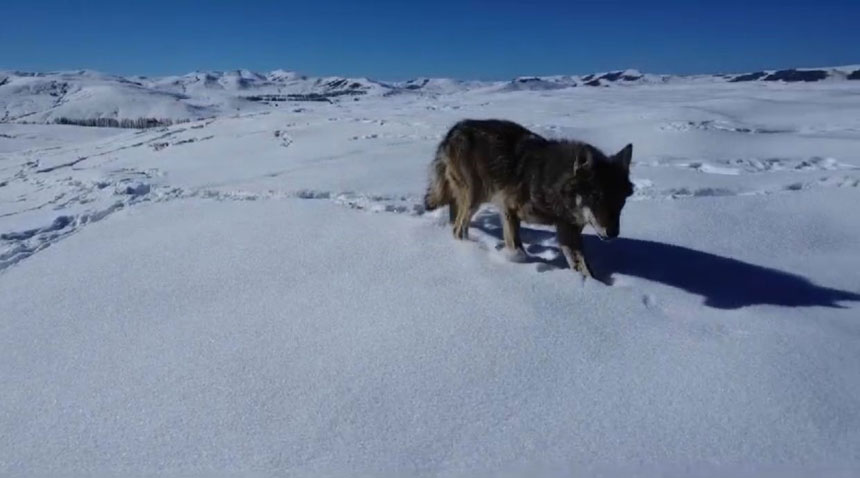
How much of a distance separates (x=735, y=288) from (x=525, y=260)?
6.68 feet

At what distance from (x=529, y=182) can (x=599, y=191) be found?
0.97 metres

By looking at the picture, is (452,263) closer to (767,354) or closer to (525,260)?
(525,260)

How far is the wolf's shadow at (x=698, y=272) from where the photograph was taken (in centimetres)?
532

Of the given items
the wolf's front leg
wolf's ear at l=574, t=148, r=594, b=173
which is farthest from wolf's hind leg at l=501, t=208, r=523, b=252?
wolf's ear at l=574, t=148, r=594, b=173

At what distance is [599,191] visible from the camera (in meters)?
5.54

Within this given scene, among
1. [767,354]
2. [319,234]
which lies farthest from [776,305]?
[319,234]

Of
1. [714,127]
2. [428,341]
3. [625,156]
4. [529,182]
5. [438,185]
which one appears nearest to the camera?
[428,341]

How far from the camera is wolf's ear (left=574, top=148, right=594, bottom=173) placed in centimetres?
555

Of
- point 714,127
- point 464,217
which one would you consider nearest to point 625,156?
point 464,217

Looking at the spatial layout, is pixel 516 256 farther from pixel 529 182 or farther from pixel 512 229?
pixel 529 182

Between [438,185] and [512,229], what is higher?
[438,185]

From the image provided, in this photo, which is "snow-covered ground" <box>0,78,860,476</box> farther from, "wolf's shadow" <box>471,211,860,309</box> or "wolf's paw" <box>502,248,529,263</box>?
"wolf's paw" <box>502,248,529,263</box>

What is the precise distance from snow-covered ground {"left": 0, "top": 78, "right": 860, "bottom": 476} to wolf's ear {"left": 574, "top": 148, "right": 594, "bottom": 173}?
105cm

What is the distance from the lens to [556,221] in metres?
6.16
